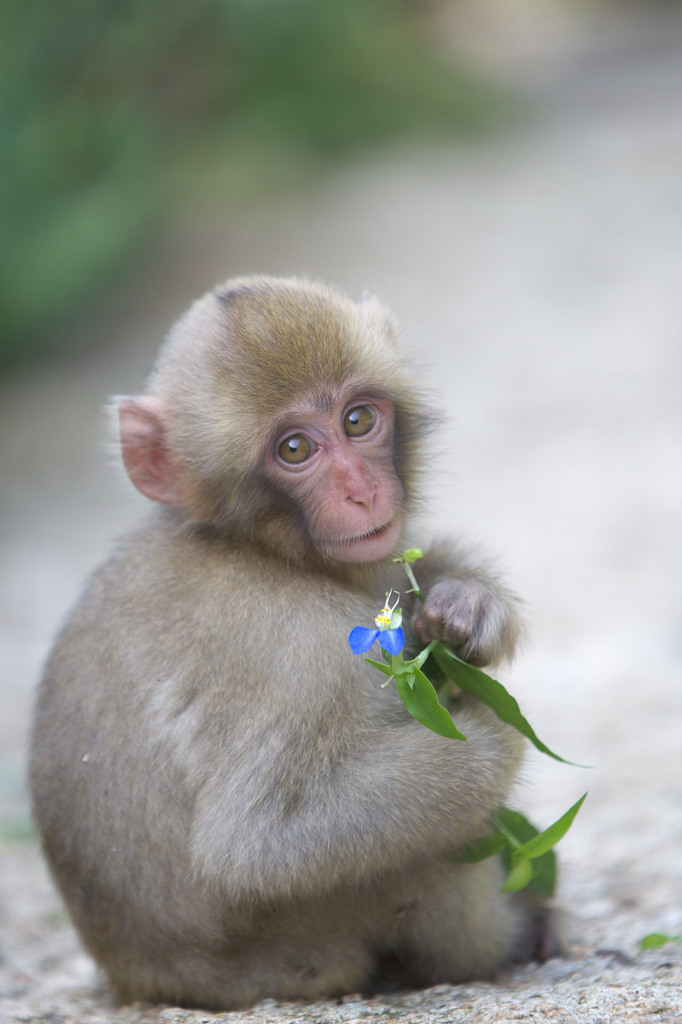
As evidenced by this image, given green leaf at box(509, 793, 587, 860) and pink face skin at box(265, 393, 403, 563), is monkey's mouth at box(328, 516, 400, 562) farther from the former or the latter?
green leaf at box(509, 793, 587, 860)

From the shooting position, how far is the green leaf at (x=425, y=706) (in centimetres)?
323

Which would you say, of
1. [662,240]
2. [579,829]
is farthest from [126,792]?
[662,240]

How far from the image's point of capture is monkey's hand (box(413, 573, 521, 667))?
3482 mm

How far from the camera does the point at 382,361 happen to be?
390 cm

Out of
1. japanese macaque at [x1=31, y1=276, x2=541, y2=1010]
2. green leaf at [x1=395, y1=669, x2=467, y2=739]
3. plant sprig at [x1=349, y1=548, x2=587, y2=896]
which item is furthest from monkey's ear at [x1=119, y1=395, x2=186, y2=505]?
green leaf at [x1=395, y1=669, x2=467, y2=739]

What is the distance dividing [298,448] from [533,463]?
6.26m

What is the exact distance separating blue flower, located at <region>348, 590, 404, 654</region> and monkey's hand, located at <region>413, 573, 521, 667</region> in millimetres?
285

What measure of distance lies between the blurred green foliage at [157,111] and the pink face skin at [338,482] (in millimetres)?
8608

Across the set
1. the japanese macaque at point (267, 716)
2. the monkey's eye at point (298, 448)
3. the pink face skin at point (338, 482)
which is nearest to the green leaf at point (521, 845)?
the japanese macaque at point (267, 716)

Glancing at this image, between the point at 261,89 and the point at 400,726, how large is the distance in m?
13.8

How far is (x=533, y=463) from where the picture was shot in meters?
9.63

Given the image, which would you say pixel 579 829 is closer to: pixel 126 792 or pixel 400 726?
pixel 400 726

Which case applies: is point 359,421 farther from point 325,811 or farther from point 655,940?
point 655,940

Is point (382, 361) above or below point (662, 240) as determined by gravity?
below
